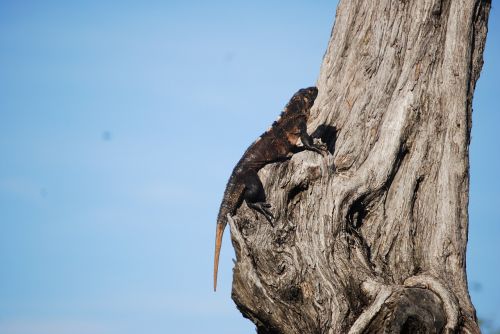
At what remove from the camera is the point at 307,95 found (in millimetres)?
10766

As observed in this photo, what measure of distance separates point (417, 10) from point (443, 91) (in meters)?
1.19

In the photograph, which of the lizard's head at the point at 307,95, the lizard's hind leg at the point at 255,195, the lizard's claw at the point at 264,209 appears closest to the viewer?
the lizard's claw at the point at 264,209

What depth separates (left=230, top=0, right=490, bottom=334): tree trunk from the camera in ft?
25.4

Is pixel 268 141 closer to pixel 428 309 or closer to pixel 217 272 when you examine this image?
pixel 217 272

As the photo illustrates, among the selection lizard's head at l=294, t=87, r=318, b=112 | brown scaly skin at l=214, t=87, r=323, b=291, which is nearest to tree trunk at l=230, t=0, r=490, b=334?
brown scaly skin at l=214, t=87, r=323, b=291

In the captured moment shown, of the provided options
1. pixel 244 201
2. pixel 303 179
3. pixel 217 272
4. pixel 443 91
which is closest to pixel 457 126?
pixel 443 91

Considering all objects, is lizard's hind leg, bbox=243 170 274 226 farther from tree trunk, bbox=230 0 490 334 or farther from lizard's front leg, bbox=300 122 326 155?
lizard's front leg, bbox=300 122 326 155

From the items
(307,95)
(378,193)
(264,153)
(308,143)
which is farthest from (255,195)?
(307,95)

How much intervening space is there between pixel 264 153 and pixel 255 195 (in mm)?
1721

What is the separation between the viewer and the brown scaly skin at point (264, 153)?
9250 millimetres

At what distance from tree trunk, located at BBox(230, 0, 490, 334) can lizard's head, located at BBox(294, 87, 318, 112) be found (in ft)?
1.51

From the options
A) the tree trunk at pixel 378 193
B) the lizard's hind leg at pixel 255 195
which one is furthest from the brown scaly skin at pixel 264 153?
the tree trunk at pixel 378 193

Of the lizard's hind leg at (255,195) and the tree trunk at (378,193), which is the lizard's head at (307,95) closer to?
the tree trunk at (378,193)

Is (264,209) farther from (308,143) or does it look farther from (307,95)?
(307,95)
